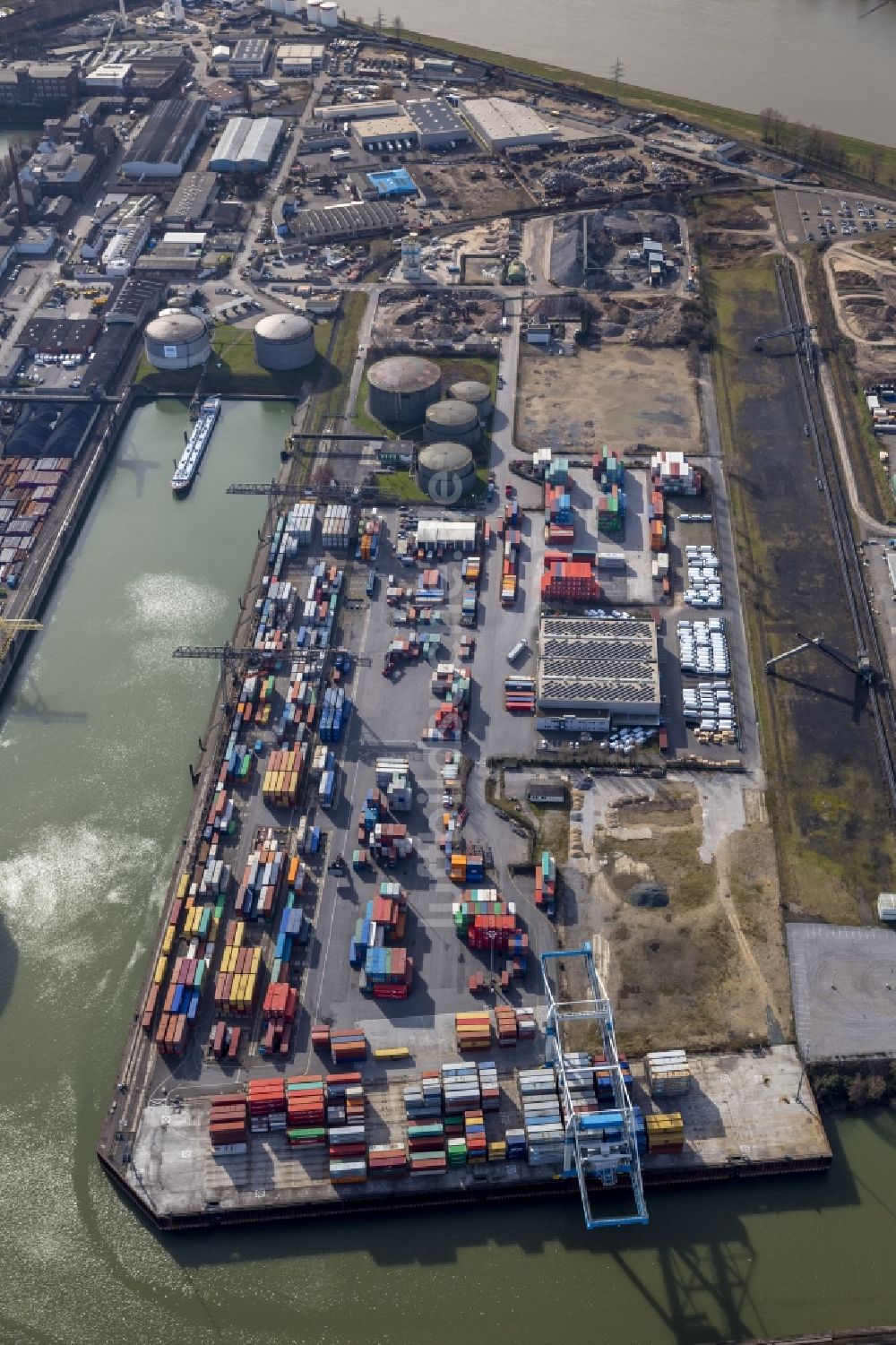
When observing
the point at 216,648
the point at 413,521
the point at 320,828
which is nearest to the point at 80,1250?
the point at 320,828

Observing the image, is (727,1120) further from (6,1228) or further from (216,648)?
(216,648)

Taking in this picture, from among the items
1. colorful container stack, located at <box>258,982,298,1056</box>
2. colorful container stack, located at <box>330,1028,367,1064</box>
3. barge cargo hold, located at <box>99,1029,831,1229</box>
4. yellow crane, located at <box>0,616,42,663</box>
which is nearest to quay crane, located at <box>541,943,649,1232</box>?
barge cargo hold, located at <box>99,1029,831,1229</box>

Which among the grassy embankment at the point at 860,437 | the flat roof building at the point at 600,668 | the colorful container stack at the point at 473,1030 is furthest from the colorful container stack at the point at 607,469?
the colorful container stack at the point at 473,1030

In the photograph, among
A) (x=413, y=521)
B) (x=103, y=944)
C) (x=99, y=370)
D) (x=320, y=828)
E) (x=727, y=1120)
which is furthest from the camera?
(x=99, y=370)

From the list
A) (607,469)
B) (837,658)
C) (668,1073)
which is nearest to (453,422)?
(607,469)

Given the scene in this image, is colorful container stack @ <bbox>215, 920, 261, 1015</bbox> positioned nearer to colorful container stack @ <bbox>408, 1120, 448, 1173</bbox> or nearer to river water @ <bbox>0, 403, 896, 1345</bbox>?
river water @ <bbox>0, 403, 896, 1345</bbox>
